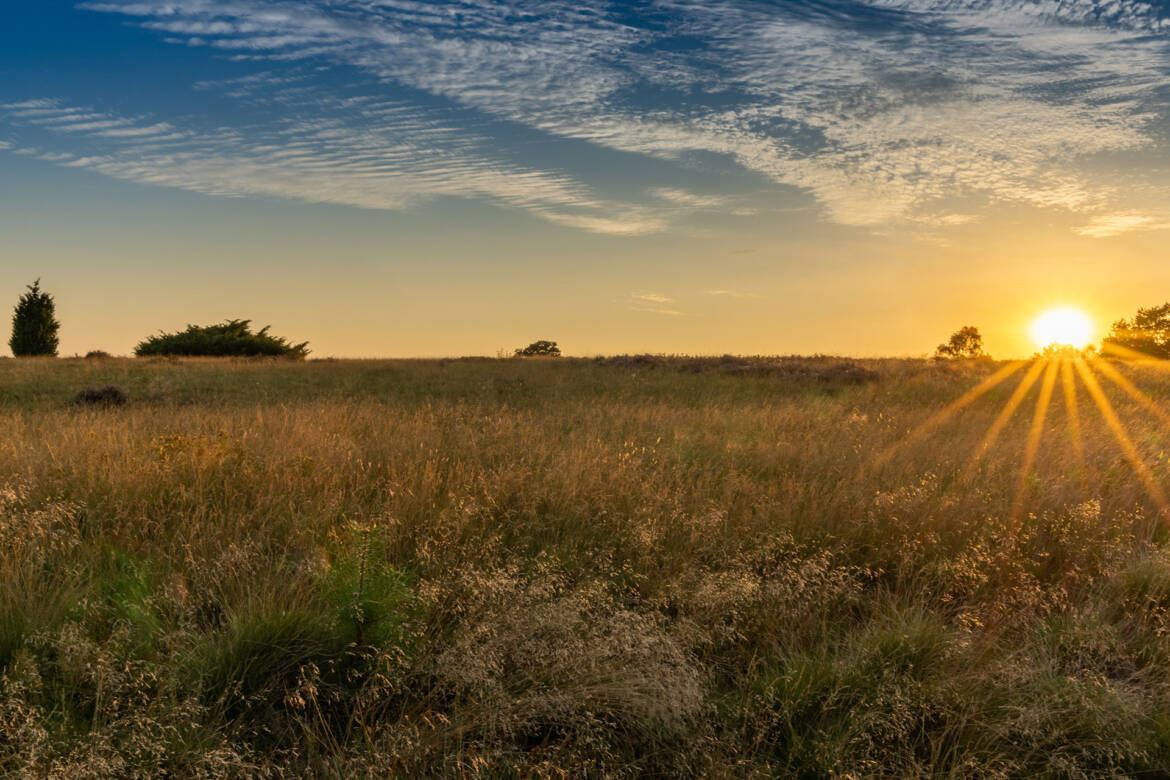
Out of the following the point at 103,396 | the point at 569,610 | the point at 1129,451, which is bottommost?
the point at 569,610

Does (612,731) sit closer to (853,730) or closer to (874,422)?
(853,730)

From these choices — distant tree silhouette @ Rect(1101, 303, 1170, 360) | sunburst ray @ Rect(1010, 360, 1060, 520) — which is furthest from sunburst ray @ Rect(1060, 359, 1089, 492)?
distant tree silhouette @ Rect(1101, 303, 1170, 360)

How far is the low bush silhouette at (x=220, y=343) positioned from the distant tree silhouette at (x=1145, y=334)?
4686 cm

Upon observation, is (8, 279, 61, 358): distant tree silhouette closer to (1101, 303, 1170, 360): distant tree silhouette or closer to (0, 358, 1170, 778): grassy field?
(0, 358, 1170, 778): grassy field

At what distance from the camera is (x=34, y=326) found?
38.9m

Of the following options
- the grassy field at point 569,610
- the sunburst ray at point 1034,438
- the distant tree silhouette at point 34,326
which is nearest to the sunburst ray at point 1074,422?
the grassy field at point 569,610

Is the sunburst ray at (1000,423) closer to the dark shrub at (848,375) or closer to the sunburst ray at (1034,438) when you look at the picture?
the sunburst ray at (1034,438)

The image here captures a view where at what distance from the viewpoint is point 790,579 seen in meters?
4.63

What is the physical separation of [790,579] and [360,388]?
15.6 metres

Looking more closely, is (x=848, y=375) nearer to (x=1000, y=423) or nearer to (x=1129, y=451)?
(x=1000, y=423)

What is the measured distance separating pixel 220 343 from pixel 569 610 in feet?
120

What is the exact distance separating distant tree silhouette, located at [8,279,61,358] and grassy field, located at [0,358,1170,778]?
1488 inches

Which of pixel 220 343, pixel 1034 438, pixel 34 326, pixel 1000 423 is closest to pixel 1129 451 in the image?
pixel 1034 438

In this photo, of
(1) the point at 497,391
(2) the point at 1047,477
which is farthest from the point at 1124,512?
(1) the point at 497,391
